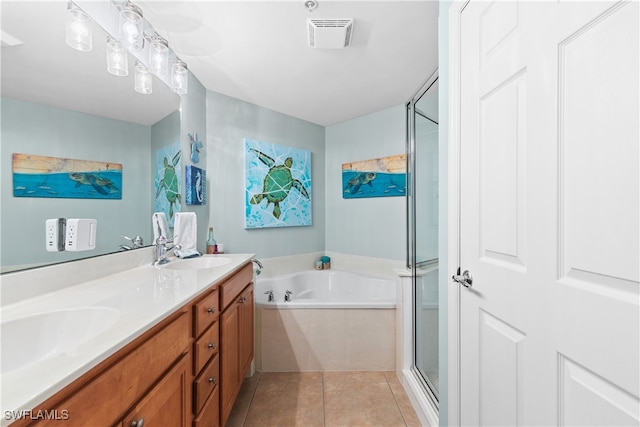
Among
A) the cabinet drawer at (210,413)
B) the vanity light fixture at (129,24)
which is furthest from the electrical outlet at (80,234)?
the vanity light fixture at (129,24)

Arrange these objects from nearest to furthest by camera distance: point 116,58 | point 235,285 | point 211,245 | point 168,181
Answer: point 116,58 → point 235,285 → point 168,181 → point 211,245

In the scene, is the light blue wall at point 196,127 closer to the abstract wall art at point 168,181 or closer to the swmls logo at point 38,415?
the abstract wall art at point 168,181

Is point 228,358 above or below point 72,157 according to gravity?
below

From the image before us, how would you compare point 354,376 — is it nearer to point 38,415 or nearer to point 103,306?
point 103,306

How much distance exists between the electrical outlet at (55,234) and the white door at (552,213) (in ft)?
5.09

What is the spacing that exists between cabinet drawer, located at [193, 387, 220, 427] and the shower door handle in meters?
1.16

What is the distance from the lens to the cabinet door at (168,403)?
0.72m

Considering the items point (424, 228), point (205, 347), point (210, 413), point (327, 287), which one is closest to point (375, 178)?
point (424, 228)

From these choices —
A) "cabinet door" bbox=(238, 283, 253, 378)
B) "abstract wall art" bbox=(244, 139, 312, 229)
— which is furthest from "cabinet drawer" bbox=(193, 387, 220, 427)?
"abstract wall art" bbox=(244, 139, 312, 229)

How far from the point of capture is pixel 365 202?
292 cm

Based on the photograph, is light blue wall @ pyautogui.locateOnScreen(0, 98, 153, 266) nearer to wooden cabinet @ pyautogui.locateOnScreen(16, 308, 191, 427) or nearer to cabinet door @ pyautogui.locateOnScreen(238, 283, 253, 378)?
wooden cabinet @ pyautogui.locateOnScreen(16, 308, 191, 427)

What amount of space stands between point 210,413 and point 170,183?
4.26 feet

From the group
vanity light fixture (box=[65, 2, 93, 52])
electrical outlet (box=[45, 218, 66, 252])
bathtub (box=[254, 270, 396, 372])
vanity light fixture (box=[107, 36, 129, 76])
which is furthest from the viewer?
bathtub (box=[254, 270, 396, 372])

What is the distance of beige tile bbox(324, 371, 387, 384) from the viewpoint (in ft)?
6.40
